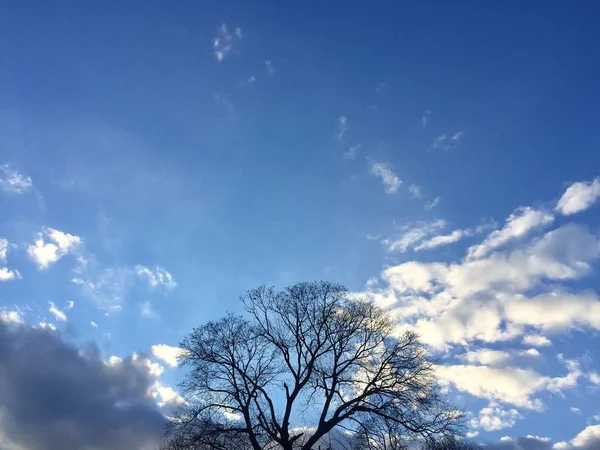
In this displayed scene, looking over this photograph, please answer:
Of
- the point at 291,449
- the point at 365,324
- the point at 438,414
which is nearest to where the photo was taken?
the point at 438,414

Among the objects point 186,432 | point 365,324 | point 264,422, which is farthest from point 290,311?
point 186,432

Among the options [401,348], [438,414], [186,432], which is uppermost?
[401,348]

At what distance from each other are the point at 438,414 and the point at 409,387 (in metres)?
1.73

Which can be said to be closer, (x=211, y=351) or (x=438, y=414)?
(x=438, y=414)

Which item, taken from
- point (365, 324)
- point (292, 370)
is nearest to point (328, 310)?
point (365, 324)

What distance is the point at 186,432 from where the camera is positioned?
22.3 meters

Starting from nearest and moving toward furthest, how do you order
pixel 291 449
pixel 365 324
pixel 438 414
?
1. pixel 438 414
2. pixel 291 449
3. pixel 365 324

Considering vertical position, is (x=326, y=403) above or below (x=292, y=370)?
below

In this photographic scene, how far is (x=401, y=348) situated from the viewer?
895 inches

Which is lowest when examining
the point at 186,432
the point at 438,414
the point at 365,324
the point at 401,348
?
the point at 438,414

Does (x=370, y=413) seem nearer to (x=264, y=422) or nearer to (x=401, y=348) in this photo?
(x=401, y=348)

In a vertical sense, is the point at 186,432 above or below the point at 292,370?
below

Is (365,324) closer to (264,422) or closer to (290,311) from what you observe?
(290,311)

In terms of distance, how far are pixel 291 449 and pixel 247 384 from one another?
12.6ft
